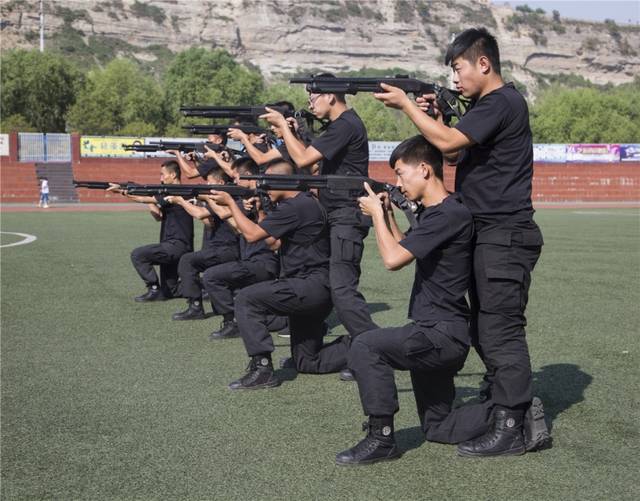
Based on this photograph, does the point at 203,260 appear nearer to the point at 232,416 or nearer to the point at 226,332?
the point at 226,332

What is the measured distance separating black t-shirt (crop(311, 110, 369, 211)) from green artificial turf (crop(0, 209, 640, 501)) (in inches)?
58.4

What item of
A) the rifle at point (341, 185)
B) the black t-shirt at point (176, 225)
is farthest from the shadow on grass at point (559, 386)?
the black t-shirt at point (176, 225)

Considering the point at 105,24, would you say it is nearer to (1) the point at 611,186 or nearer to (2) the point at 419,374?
(1) the point at 611,186

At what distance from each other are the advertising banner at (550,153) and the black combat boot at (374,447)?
48.4m

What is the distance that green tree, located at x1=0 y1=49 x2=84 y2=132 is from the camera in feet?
237

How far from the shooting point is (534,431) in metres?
5.05

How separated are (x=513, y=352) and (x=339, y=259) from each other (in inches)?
79.1

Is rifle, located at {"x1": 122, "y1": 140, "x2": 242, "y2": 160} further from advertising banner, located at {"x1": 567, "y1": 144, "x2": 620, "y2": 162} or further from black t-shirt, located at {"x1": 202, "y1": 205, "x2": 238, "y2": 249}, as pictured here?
advertising banner, located at {"x1": 567, "y1": 144, "x2": 620, "y2": 162}

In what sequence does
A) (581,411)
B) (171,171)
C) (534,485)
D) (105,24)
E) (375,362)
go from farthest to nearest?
(105,24) → (171,171) → (581,411) → (375,362) → (534,485)

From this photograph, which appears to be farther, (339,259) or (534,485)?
(339,259)

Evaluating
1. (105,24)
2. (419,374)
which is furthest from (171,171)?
(105,24)

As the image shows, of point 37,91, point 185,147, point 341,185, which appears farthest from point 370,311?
point 37,91

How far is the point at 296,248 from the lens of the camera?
7.02 m

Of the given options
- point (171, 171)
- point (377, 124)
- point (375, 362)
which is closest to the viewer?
point (375, 362)
